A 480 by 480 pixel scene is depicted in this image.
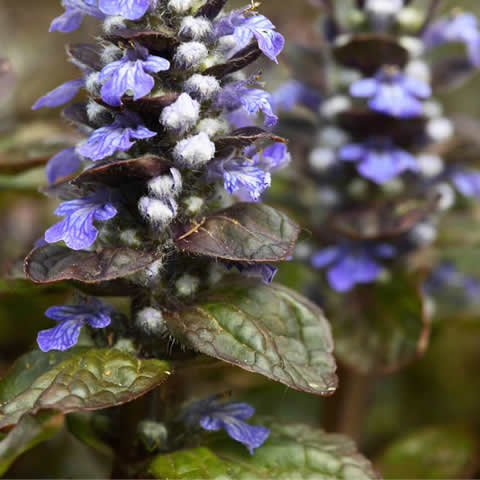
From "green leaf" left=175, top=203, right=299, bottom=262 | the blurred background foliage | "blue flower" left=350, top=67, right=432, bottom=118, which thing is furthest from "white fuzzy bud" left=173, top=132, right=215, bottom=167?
"blue flower" left=350, top=67, right=432, bottom=118

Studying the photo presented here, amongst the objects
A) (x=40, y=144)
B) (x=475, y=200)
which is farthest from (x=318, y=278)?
(x=40, y=144)

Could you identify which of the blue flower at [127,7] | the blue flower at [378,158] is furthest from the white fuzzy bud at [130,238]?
the blue flower at [378,158]

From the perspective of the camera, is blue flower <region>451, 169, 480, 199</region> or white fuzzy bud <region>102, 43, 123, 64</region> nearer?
white fuzzy bud <region>102, 43, 123, 64</region>

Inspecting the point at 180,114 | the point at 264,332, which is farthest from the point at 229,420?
the point at 180,114

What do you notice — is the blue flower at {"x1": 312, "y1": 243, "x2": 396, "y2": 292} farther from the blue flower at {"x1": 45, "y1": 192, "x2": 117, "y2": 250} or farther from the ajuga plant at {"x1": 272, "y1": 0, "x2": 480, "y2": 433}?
the blue flower at {"x1": 45, "y1": 192, "x2": 117, "y2": 250}

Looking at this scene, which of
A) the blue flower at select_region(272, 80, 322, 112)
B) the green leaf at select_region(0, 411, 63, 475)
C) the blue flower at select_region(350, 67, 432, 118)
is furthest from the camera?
the blue flower at select_region(272, 80, 322, 112)

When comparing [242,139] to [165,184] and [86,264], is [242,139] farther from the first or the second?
[86,264]
